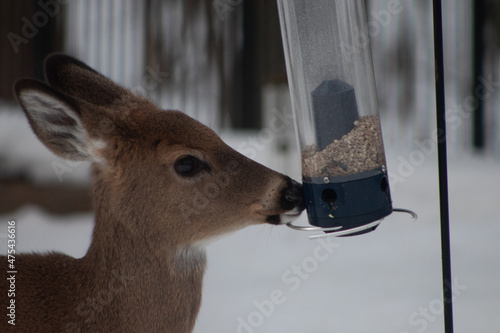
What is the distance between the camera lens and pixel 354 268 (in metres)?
5.66

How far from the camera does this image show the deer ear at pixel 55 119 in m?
2.57

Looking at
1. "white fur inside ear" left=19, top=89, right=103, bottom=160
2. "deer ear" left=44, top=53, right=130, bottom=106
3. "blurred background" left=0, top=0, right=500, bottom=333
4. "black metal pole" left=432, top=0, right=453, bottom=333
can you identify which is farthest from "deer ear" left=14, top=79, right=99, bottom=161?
"blurred background" left=0, top=0, right=500, bottom=333

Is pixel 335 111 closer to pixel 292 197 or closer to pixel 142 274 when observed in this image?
pixel 292 197

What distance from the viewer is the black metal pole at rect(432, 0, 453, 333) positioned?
273 cm

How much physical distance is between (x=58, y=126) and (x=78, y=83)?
44 cm

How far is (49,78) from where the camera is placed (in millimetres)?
3168

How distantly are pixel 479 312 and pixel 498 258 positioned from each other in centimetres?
145

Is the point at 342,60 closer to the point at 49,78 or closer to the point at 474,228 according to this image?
the point at 49,78

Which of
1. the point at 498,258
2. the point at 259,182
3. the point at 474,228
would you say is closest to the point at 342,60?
the point at 259,182

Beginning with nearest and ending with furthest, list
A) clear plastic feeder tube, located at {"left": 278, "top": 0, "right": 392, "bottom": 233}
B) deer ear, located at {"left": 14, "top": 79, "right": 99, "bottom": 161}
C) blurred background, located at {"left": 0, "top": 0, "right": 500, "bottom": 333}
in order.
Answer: deer ear, located at {"left": 14, "top": 79, "right": 99, "bottom": 161}
clear plastic feeder tube, located at {"left": 278, "top": 0, "right": 392, "bottom": 233}
blurred background, located at {"left": 0, "top": 0, "right": 500, "bottom": 333}

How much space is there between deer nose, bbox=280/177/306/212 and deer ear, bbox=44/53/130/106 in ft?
3.24

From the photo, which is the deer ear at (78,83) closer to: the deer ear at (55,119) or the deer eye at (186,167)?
the deer ear at (55,119)

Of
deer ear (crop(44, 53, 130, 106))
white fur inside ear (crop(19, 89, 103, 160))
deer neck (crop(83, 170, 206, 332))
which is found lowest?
deer neck (crop(83, 170, 206, 332))

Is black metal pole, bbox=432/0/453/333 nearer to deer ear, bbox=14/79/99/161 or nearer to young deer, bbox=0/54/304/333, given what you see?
young deer, bbox=0/54/304/333
